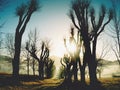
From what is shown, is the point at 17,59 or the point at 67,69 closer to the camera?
the point at 17,59

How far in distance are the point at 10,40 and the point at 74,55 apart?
28942 mm

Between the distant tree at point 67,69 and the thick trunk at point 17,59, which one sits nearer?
the thick trunk at point 17,59

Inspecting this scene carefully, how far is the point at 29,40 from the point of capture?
4819 centimetres

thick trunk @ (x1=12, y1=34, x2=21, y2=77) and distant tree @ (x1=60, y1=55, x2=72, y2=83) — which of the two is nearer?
thick trunk @ (x1=12, y1=34, x2=21, y2=77)

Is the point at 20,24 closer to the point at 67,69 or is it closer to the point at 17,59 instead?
the point at 17,59

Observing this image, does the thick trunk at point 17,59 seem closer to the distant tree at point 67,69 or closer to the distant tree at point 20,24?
the distant tree at point 20,24

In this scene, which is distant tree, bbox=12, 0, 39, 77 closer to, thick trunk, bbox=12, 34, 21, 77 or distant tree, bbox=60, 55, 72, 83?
thick trunk, bbox=12, 34, 21, 77

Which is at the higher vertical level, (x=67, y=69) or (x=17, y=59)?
(x=17, y=59)

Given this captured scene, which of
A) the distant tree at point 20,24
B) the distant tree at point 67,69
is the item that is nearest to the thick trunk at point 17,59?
the distant tree at point 20,24

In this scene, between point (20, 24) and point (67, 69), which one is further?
point (67, 69)

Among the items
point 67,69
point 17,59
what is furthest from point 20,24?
point 67,69

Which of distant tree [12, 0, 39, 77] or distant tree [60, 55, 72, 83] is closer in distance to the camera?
distant tree [12, 0, 39, 77]

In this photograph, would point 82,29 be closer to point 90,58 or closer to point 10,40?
point 90,58

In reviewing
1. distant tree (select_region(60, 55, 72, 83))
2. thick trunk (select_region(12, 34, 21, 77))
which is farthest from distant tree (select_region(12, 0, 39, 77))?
distant tree (select_region(60, 55, 72, 83))
